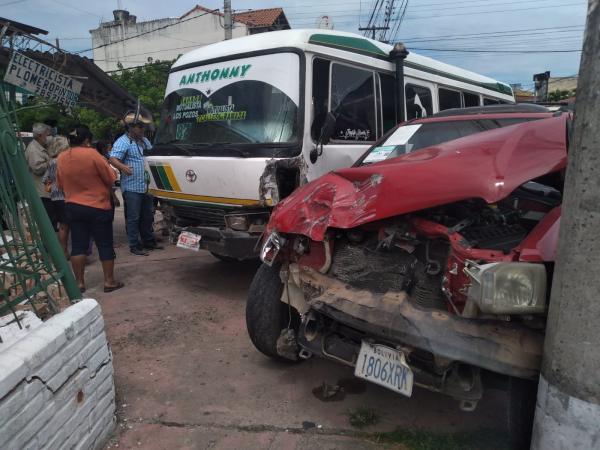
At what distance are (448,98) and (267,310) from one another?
5.05 meters

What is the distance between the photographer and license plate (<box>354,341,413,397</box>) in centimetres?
223

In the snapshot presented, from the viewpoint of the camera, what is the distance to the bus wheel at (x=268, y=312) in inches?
122

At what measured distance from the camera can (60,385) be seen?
7.03 feet

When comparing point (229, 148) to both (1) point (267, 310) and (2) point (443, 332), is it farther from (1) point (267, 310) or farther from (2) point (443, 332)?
(2) point (443, 332)

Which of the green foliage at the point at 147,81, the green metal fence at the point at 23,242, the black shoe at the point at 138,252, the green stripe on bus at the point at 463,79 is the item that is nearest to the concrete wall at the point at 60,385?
the green metal fence at the point at 23,242

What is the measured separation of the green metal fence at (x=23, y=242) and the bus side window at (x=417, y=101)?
4.49 m

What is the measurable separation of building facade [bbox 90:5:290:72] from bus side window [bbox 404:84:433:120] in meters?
21.2

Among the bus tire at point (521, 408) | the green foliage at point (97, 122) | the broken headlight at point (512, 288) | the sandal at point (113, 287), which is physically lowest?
A: the sandal at point (113, 287)

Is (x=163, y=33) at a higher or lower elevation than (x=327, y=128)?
higher

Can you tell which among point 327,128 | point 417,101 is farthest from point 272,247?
point 417,101

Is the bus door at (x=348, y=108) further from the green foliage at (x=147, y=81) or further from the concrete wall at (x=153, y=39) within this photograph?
the concrete wall at (x=153, y=39)

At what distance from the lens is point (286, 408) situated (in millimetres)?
2869

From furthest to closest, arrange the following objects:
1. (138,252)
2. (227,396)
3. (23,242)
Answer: (138,252) < (227,396) < (23,242)

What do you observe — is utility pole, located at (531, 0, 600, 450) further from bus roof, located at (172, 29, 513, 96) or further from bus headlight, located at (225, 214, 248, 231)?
bus roof, located at (172, 29, 513, 96)
